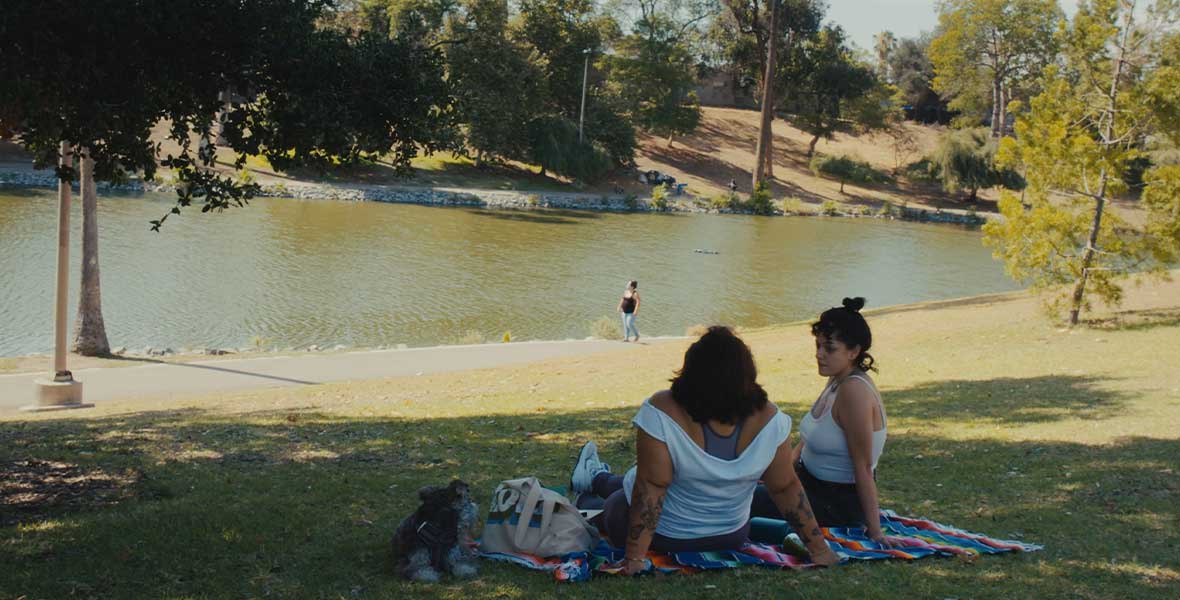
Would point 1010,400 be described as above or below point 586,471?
below

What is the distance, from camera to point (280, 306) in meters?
28.4

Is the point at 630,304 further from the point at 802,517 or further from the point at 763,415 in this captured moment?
the point at 763,415

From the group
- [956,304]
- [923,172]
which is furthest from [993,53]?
[956,304]

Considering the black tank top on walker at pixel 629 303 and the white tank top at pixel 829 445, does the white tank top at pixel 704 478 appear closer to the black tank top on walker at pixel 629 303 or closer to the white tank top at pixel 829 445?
the white tank top at pixel 829 445

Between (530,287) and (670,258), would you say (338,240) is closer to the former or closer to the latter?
(530,287)

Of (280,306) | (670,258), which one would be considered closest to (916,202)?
(670,258)

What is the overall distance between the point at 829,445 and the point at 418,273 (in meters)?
30.5

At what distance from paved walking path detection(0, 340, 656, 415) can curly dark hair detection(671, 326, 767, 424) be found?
12743 mm

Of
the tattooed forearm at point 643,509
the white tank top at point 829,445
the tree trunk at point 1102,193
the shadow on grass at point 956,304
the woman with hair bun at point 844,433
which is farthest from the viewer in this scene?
the shadow on grass at point 956,304

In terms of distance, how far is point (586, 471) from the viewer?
648cm

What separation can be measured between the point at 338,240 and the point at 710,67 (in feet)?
207

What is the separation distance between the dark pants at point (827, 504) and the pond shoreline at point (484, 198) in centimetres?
4591

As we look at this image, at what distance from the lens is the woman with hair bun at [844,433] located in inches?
229

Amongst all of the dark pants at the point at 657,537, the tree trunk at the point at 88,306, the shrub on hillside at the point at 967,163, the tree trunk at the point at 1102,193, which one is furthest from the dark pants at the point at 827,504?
the shrub on hillside at the point at 967,163
